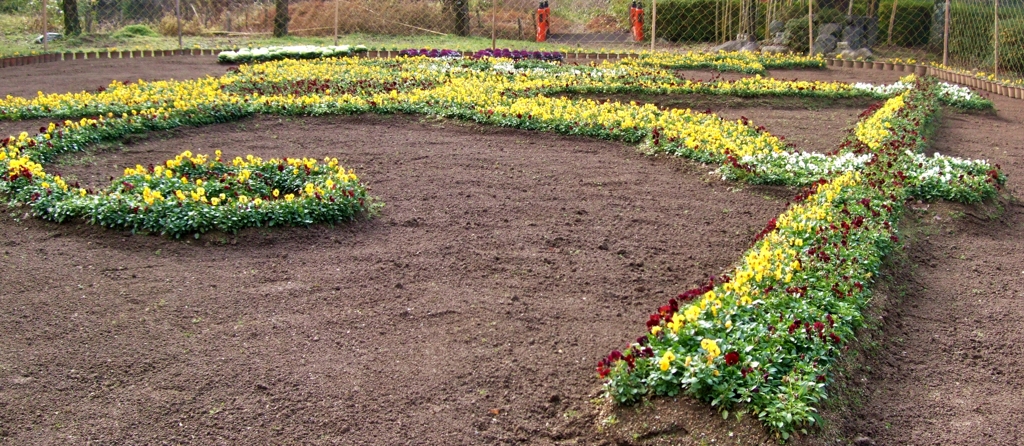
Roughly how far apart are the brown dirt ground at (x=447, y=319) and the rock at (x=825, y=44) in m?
10.4

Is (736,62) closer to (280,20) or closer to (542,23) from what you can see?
(542,23)

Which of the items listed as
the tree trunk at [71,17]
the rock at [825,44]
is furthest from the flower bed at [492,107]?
the tree trunk at [71,17]

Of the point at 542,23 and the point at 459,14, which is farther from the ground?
the point at 459,14

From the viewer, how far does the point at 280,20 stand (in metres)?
20.1

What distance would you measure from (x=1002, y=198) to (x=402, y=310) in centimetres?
472

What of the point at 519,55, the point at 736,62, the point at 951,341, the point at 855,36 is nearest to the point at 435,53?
the point at 519,55

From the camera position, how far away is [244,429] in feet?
11.7

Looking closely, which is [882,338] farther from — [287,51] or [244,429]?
[287,51]

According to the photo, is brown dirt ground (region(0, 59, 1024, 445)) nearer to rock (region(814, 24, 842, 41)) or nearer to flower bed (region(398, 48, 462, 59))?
flower bed (region(398, 48, 462, 59))

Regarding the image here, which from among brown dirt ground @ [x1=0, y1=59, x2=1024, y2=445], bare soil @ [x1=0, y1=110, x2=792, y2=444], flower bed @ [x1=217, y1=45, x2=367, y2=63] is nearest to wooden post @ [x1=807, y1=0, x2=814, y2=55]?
flower bed @ [x1=217, y1=45, x2=367, y2=63]

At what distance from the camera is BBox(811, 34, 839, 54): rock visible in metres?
17.0

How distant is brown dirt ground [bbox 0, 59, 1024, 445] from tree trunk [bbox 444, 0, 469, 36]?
14938mm

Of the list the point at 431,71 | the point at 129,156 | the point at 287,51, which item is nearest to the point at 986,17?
the point at 431,71

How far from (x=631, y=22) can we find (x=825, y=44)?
21.1 feet
